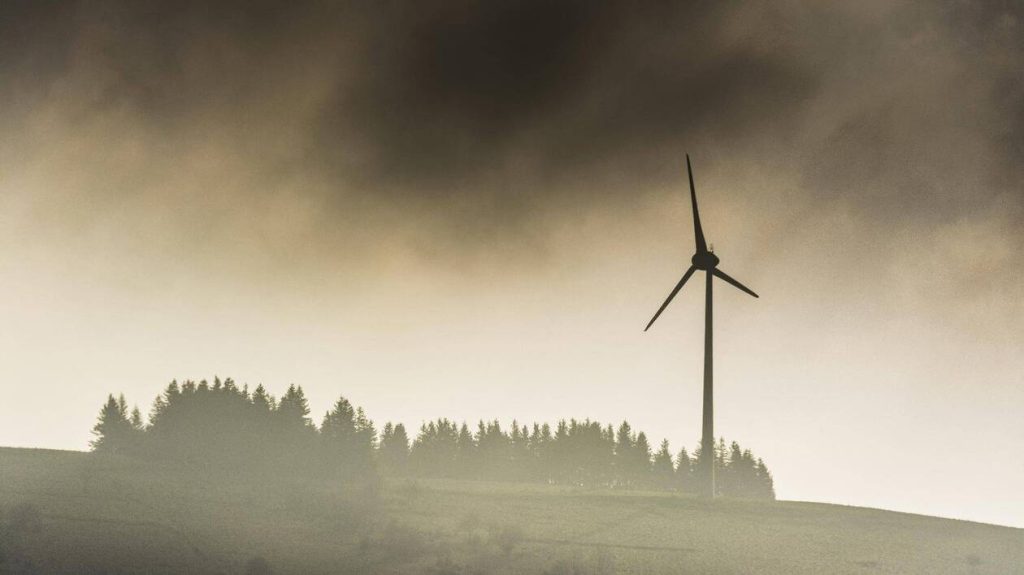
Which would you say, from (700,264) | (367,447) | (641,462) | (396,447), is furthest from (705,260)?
(396,447)

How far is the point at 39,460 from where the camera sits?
96.8 metres

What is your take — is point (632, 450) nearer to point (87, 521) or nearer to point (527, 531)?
point (527, 531)

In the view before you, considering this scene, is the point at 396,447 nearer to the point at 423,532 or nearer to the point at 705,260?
the point at 705,260

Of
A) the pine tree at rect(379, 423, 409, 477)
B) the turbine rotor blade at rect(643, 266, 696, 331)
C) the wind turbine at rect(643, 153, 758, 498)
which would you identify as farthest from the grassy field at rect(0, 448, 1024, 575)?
the pine tree at rect(379, 423, 409, 477)

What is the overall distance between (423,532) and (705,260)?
48417mm

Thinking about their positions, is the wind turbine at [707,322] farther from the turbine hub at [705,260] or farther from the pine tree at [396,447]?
the pine tree at [396,447]

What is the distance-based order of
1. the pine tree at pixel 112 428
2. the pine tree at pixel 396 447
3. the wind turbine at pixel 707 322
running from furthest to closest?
the pine tree at pixel 396 447
the pine tree at pixel 112 428
the wind turbine at pixel 707 322

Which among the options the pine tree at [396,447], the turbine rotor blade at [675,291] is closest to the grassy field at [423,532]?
the turbine rotor blade at [675,291]

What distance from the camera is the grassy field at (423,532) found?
58.0 meters

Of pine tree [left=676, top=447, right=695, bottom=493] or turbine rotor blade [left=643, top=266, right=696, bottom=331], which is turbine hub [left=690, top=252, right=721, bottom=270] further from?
pine tree [left=676, top=447, right=695, bottom=493]

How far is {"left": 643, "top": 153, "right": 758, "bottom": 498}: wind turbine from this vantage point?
88.7 metres

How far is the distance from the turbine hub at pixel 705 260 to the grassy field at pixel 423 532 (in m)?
26.6

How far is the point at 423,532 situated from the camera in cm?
6644

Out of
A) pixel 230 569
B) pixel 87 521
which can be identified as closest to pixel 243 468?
pixel 87 521
